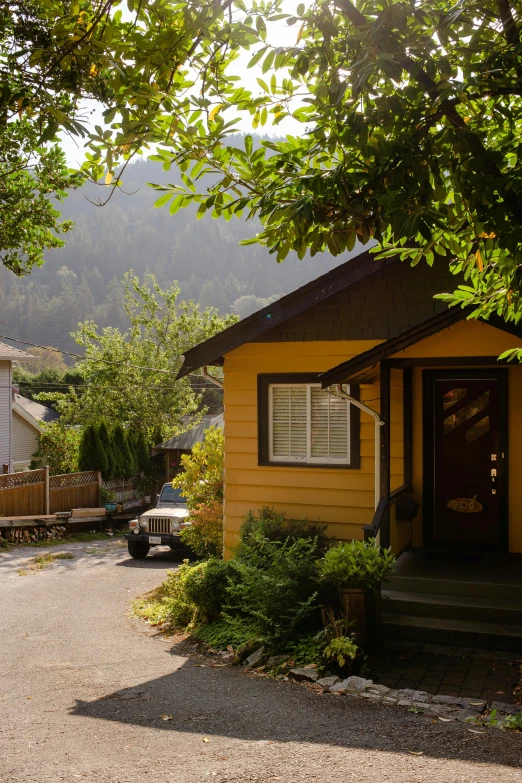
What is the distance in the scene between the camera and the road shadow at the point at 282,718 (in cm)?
548

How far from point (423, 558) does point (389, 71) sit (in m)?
7.39

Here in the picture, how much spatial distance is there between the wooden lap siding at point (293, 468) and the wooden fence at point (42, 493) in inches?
503

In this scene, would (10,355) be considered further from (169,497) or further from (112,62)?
(112,62)

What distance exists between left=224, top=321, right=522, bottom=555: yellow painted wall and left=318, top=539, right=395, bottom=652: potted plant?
5.64 ft

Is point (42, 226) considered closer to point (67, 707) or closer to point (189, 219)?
point (67, 707)

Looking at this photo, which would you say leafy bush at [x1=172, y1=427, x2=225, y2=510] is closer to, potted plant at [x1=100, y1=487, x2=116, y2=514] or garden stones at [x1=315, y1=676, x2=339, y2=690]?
garden stones at [x1=315, y1=676, x2=339, y2=690]

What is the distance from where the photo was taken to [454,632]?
8.09m

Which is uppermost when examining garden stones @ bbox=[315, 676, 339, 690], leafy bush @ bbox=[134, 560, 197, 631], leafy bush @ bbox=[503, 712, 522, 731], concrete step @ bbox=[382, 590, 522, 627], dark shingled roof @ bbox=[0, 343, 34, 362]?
dark shingled roof @ bbox=[0, 343, 34, 362]

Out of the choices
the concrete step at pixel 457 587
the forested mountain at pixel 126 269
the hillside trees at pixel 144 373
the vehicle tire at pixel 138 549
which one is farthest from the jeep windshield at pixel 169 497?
the forested mountain at pixel 126 269

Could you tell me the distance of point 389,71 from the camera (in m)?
4.07

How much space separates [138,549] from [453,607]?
11.9 meters

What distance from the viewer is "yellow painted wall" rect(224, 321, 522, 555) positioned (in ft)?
33.2

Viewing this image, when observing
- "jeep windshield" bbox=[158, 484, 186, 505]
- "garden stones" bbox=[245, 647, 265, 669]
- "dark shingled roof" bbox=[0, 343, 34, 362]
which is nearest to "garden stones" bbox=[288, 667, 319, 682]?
"garden stones" bbox=[245, 647, 265, 669]

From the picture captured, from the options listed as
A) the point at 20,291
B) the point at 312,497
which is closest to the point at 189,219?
the point at 20,291
